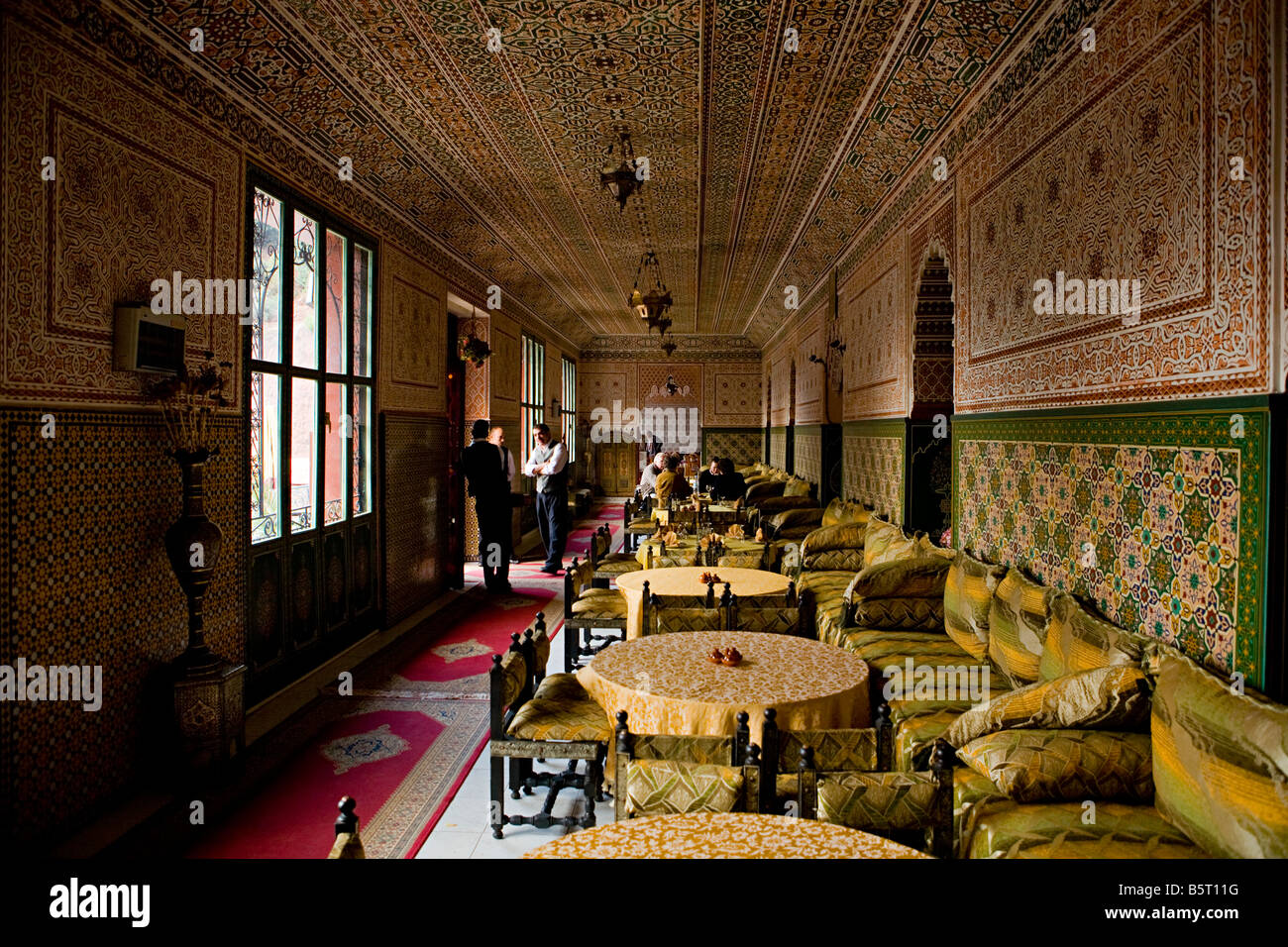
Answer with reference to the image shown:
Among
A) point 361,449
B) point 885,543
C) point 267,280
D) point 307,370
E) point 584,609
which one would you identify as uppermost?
point 267,280

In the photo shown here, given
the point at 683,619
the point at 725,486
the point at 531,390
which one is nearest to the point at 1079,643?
the point at 683,619

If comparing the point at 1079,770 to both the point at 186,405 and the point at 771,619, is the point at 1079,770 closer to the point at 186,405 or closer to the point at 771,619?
the point at 771,619

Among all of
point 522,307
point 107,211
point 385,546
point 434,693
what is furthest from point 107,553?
point 522,307

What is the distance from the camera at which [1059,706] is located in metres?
2.70

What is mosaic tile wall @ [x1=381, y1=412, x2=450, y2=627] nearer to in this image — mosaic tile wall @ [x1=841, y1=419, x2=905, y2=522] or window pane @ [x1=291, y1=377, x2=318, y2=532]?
window pane @ [x1=291, y1=377, x2=318, y2=532]

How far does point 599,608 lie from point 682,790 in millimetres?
3138

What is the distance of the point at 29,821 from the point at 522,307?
9.88m

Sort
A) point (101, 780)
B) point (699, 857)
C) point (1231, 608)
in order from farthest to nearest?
point (101, 780) → point (1231, 608) → point (699, 857)

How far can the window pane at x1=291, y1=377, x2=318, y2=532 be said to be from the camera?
540cm

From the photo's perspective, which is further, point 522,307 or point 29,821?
point 522,307

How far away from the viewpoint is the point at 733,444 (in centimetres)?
1905

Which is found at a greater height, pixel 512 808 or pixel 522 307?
pixel 522 307

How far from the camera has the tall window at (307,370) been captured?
196 inches

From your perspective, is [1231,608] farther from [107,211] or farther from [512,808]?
[107,211]
